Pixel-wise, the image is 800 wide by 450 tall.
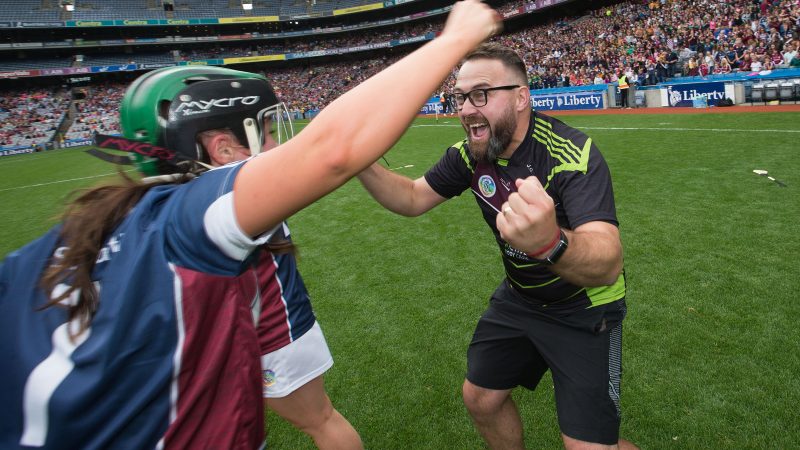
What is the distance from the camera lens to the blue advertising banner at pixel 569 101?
22.6 metres

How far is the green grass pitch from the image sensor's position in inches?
134

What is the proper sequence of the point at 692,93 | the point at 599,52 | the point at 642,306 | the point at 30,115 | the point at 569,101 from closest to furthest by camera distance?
the point at 642,306
the point at 692,93
the point at 569,101
the point at 599,52
the point at 30,115

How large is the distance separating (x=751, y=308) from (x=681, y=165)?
6.14m

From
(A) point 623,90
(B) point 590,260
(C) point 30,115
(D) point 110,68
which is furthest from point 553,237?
(D) point 110,68

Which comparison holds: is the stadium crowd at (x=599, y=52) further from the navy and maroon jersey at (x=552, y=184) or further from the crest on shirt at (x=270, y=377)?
the crest on shirt at (x=270, y=377)

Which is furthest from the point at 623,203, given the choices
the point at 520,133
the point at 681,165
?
the point at 520,133

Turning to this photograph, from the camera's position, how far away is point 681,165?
9766mm

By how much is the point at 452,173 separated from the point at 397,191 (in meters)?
0.38

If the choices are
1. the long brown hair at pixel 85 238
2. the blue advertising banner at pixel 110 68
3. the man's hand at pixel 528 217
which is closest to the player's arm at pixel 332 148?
the long brown hair at pixel 85 238

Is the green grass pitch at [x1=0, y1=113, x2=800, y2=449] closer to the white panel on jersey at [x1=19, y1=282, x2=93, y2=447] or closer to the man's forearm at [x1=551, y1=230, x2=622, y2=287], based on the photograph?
the white panel on jersey at [x1=19, y1=282, x2=93, y2=447]

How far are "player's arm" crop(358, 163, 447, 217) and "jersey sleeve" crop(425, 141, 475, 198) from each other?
53 mm

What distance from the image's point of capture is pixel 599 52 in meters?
29.4

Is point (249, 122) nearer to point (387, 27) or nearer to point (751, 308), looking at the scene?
point (751, 308)

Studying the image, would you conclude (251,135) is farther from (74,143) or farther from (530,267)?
(74,143)
